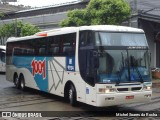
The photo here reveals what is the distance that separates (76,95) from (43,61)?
12.3 feet

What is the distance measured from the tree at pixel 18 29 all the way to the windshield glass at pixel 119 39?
3127cm

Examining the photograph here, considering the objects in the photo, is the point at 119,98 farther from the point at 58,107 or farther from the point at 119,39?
the point at 58,107

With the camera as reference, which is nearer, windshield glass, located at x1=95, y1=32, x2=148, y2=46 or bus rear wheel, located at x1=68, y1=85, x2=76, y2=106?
windshield glass, located at x1=95, y1=32, x2=148, y2=46

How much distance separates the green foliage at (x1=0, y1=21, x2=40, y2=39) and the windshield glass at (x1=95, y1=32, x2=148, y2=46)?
31.3m

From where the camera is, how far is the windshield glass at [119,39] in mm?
12164

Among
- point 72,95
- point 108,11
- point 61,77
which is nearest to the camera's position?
point 72,95

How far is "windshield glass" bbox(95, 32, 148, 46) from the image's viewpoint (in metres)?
12.2

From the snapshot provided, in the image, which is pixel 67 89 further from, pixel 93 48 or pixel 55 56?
pixel 93 48

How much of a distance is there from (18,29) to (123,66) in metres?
36.5

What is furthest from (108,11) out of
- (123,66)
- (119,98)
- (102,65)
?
(119,98)

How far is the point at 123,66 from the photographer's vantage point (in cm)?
1209

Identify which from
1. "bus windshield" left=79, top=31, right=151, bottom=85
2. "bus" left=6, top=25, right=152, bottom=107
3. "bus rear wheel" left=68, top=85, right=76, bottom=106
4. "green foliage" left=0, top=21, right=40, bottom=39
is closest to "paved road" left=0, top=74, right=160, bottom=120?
"bus rear wheel" left=68, top=85, right=76, bottom=106

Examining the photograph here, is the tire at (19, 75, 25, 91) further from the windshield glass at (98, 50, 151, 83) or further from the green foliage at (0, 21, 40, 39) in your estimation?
the green foliage at (0, 21, 40, 39)

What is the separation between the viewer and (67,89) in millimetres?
14305
